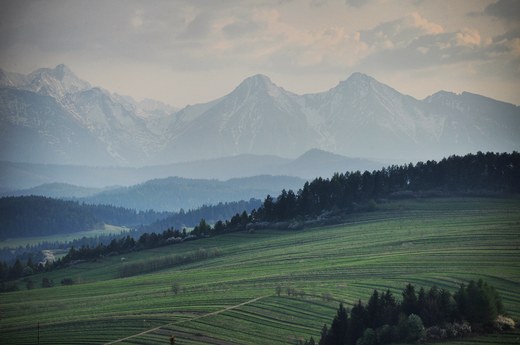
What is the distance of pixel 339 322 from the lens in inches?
3494

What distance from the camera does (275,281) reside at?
Answer: 412 ft

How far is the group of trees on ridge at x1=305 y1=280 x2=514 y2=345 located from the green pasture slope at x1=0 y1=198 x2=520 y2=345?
3.69m

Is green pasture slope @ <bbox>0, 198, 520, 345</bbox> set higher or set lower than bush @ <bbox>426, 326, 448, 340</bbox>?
higher

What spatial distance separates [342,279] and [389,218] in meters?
60.5

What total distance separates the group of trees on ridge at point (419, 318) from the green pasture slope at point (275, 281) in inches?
145

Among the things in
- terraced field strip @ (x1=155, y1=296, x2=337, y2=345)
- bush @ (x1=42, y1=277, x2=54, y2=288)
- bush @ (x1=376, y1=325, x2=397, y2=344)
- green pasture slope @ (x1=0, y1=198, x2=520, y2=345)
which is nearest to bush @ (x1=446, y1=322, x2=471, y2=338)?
green pasture slope @ (x1=0, y1=198, x2=520, y2=345)

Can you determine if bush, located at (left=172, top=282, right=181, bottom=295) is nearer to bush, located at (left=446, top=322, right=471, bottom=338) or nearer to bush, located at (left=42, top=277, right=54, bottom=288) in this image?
bush, located at (left=42, top=277, right=54, bottom=288)

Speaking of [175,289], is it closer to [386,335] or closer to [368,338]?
[368,338]

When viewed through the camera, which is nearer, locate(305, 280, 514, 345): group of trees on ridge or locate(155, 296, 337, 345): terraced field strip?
locate(305, 280, 514, 345): group of trees on ridge

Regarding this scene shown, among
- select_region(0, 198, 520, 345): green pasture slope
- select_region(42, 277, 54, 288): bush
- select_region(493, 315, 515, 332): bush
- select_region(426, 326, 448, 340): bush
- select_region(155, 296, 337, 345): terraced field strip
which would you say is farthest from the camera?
select_region(42, 277, 54, 288): bush

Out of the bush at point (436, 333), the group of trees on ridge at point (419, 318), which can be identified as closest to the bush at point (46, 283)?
the group of trees on ridge at point (419, 318)

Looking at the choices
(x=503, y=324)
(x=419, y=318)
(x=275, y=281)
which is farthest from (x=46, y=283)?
(x=503, y=324)

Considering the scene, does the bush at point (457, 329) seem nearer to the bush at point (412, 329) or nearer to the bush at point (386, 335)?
the bush at point (412, 329)

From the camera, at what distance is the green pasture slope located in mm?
100188
